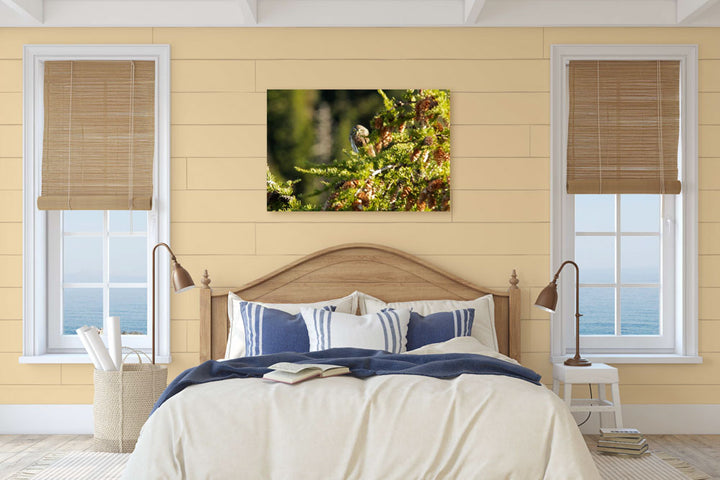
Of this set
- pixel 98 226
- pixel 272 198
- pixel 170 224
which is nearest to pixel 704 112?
pixel 272 198

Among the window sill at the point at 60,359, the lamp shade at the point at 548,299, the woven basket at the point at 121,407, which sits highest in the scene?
the lamp shade at the point at 548,299

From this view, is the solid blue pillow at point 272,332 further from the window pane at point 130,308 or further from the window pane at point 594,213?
the window pane at point 594,213

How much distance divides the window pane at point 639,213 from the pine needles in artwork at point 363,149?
118cm

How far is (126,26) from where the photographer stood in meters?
4.28

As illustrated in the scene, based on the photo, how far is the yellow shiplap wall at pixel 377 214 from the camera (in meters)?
4.28

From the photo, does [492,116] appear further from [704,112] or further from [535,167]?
[704,112]

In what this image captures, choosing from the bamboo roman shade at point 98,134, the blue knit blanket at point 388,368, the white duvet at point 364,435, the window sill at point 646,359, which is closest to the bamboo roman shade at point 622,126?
the window sill at point 646,359

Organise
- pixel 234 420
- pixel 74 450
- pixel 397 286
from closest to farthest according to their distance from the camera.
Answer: pixel 234 420
pixel 74 450
pixel 397 286

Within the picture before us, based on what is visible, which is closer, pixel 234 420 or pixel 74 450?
pixel 234 420

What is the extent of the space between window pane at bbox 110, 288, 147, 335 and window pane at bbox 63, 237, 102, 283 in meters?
0.17

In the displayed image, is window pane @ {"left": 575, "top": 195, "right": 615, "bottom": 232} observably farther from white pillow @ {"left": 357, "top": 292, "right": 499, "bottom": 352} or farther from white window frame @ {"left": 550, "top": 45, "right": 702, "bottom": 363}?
white pillow @ {"left": 357, "top": 292, "right": 499, "bottom": 352}

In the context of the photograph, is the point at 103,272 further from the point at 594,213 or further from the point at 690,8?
the point at 690,8

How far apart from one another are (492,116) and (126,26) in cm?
239

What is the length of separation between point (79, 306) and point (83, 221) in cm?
56
